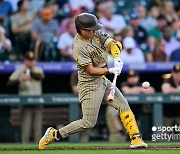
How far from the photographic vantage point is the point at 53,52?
41.8ft

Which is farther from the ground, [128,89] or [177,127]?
[128,89]

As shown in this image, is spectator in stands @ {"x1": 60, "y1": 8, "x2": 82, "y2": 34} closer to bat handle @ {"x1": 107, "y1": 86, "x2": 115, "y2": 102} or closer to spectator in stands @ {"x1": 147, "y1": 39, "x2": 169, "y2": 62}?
spectator in stands @ {"x1": 147, "y1": 39, "x2": 169, "y2": 62}

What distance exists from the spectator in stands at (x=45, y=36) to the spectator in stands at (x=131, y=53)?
148 cm

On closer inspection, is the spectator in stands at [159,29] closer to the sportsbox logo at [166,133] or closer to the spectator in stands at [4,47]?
the sportsbox logo at [166,133]

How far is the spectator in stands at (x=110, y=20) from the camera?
1283 cm

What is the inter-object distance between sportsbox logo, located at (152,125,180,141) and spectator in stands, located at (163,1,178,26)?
3.20 metres

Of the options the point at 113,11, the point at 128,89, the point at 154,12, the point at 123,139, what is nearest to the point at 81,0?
the point at 113,11

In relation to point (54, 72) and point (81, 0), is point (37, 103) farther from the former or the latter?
point (81, 0)

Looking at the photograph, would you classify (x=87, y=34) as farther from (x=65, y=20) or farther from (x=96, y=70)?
→ (x=65, y=20)

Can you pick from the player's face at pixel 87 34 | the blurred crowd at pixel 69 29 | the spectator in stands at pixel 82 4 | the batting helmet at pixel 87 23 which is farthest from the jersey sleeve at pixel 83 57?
the spectator in stands at pixel 82 4

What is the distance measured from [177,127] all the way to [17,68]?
3700mm

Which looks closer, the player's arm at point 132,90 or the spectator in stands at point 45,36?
the player's arm at point 132,90

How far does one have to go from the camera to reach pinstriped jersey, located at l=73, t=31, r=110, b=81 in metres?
7.66

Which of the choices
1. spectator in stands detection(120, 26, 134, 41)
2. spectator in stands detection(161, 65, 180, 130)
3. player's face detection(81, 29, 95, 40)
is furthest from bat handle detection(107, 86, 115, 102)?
spectator in stands detection(120, 26, 134, 41)
